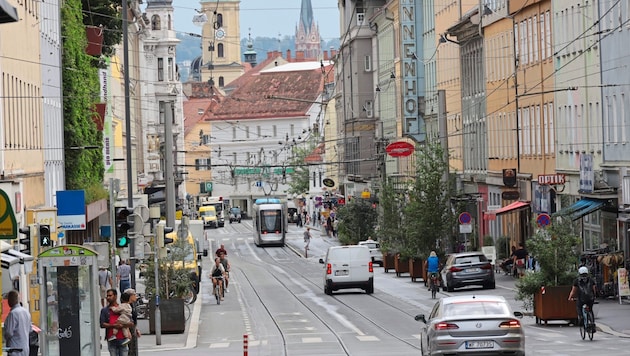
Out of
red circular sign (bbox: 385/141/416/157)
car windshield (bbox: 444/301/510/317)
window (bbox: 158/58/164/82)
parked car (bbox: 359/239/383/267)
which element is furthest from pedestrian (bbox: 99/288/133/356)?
window (bbox: 158/58/164/82)

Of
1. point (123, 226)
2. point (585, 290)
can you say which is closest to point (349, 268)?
point (123, 226)

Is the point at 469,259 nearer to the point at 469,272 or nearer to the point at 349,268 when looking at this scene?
the point at 469,272

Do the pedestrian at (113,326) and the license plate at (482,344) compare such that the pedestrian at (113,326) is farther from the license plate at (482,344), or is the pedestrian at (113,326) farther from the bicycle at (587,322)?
the bicycle at (587,322)

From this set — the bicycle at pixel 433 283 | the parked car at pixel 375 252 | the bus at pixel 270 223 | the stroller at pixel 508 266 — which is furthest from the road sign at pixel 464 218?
the bus at pixel 270 223

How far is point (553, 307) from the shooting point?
121 feet

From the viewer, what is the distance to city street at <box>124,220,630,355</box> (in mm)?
31766

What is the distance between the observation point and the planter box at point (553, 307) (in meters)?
36.4

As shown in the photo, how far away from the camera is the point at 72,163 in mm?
63031

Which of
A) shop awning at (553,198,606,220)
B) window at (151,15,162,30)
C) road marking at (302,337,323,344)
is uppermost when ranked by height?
window at (151,15,162,30)

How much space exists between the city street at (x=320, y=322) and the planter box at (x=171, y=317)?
597mm

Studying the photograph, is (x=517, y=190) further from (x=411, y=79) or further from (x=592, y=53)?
(x=411, y=79)

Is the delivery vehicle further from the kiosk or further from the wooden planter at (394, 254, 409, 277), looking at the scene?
the kiosk

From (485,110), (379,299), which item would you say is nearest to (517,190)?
(485,110)

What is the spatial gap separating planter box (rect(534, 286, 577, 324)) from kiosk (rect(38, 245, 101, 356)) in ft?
43.0
